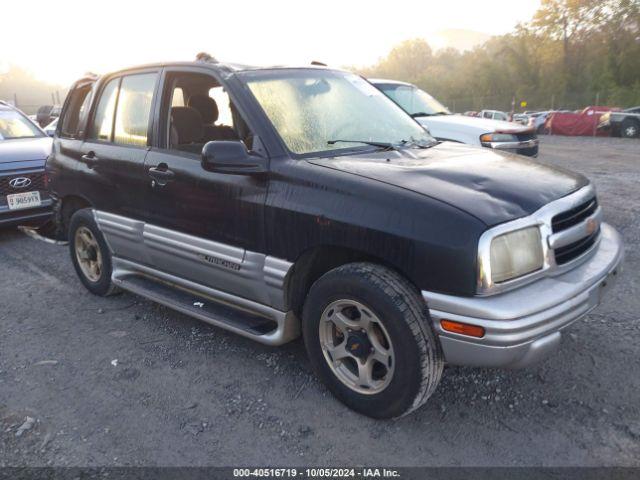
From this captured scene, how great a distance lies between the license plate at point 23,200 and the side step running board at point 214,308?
10.3 ft

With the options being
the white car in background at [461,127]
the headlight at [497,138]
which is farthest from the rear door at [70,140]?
the headlight at [497,138]

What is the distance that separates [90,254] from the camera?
4.78 metres

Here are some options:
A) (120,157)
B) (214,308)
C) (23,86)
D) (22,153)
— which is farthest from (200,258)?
(23,86)

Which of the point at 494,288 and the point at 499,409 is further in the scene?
the point at 499,409

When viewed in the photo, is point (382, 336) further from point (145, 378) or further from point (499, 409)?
point (145, 378)

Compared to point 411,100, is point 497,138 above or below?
below

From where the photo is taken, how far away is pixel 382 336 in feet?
9.35

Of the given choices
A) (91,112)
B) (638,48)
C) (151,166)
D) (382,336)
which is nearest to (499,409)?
(382,336)

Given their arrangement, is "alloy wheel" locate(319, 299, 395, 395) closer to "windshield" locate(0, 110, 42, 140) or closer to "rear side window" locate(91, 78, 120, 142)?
"rear side window" locate(91, 78, 120, 142)

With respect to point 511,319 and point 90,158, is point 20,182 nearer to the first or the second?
point 90,158

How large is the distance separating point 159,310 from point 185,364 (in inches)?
41.6

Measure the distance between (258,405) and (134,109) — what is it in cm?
243

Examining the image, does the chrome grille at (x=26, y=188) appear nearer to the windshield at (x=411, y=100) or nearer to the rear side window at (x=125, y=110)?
the rear side window at (x=125, y=110)

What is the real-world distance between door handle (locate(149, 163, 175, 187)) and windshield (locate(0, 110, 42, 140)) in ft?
16.8
